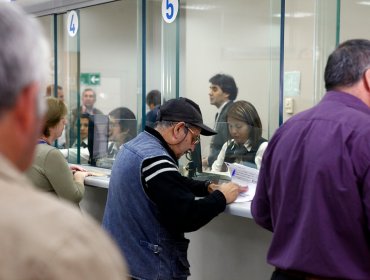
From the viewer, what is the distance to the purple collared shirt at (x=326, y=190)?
1.51 metres

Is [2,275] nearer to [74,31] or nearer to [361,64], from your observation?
[361,64]

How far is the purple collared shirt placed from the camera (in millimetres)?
1515

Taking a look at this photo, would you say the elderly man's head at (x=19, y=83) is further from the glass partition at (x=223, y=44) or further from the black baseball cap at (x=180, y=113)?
the glass partition at (x=223, y=44)

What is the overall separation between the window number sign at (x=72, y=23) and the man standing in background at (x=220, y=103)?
1038 mm

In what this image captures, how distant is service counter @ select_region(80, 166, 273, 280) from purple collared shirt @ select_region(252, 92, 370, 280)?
84cm

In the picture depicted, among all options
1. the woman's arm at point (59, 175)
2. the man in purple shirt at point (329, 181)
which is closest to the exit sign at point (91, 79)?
the woman's arm at point (59, 175)

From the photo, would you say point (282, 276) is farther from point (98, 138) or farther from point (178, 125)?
point (98, 138)

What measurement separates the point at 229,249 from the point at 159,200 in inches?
32.1

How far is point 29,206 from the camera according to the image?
2.20 ft

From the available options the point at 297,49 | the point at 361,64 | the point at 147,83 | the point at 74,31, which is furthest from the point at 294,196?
the point at 297,49

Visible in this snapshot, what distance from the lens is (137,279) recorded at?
7.00ft

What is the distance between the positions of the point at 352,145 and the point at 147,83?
7.40ft

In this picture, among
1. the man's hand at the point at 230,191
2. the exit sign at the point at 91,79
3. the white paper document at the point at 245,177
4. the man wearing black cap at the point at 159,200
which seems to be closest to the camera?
the man wearing black cap at the point at 159,200

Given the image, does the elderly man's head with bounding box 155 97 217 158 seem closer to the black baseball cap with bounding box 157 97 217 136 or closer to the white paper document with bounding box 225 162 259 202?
the black baseball cap with bounding box 157 97 217 136
